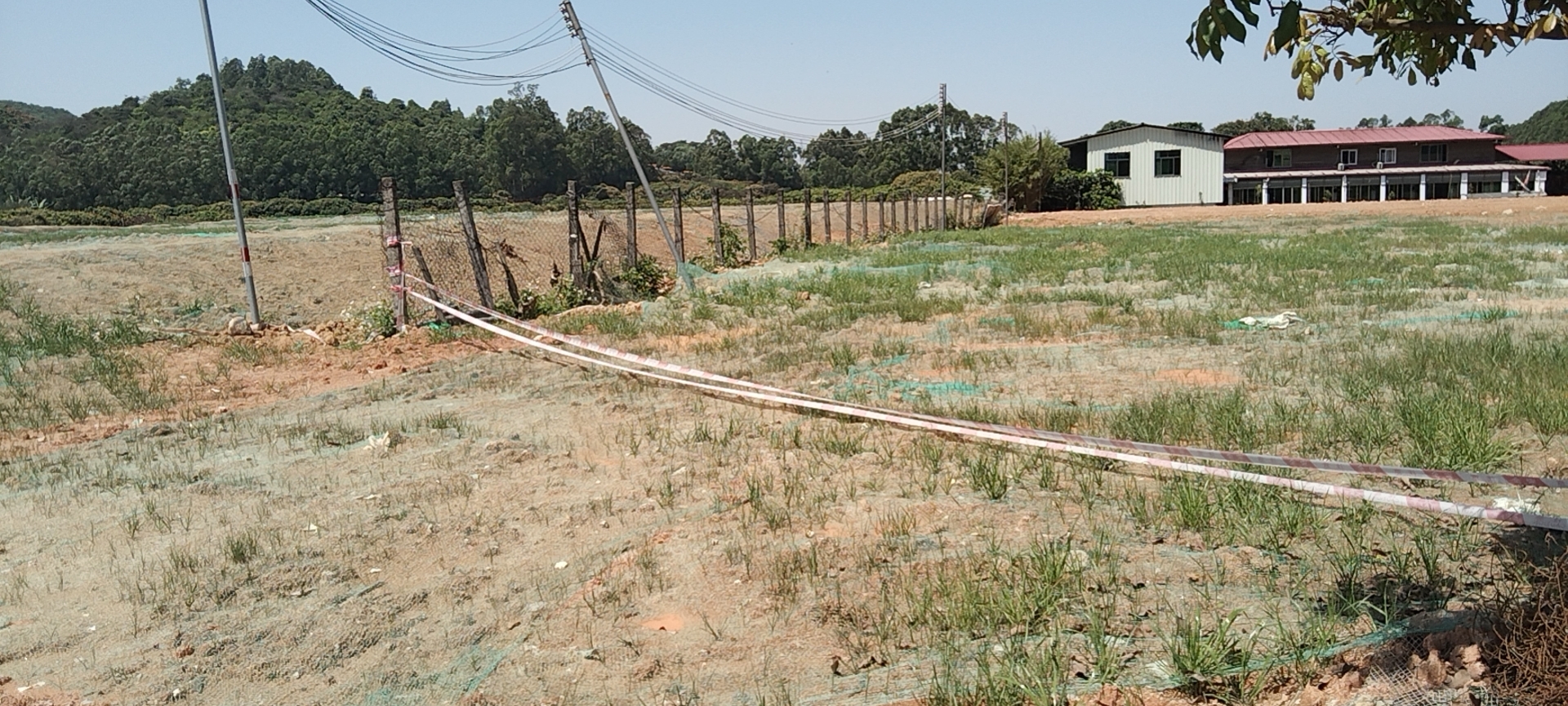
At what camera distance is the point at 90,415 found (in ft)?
29.0

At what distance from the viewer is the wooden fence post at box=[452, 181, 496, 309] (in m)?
12.4

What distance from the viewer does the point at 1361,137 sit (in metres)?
60.1

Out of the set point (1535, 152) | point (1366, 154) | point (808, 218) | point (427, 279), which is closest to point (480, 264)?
point (427, 279)

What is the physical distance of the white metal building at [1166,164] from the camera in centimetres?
5666

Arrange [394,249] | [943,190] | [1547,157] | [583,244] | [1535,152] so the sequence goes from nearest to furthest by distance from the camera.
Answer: [394,249], [583,244], [943,190], [1547,157], [1535,152]

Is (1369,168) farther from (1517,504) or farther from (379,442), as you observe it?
(379,442)

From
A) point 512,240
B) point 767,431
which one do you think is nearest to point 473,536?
point 767,431

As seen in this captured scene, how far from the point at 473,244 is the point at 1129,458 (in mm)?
9195

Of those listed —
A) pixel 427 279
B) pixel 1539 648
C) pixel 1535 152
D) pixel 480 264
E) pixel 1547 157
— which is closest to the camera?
pixel 1539 648

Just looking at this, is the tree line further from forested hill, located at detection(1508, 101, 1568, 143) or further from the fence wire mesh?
forested hill, located at detection(1508, 101, 1568, 143)

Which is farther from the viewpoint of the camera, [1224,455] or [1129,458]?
[1129,458]

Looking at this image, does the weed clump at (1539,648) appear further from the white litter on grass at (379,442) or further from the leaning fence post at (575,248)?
the leaning fence post at (575,248)

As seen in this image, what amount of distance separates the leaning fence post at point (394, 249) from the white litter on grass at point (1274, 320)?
885 centimetres

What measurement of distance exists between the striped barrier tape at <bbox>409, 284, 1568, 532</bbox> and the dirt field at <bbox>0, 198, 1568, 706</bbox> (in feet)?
0.26
